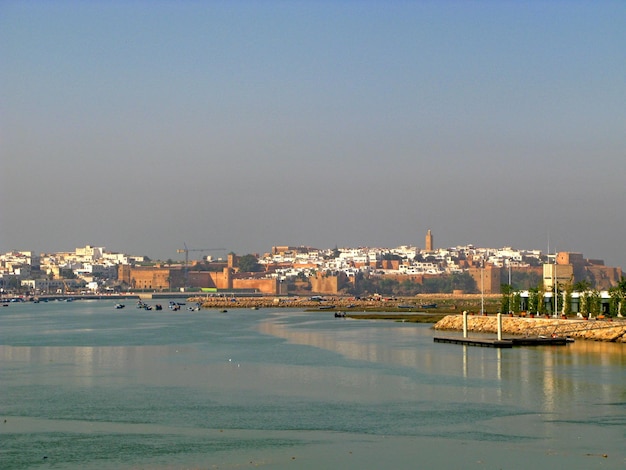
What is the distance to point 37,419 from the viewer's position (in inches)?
829

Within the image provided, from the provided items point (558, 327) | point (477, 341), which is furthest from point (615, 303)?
point (477, 341)

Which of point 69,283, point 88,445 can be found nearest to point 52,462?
point 88,445

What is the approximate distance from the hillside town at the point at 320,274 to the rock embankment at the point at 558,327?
86398mm

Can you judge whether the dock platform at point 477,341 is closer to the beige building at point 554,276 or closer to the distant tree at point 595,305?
the distant tree at point 595,305

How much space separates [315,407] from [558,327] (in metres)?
20.4

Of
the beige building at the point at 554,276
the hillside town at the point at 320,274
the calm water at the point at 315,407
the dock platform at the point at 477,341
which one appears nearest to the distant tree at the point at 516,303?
the beige building at the point at 554,276

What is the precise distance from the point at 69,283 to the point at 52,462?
6075 inches

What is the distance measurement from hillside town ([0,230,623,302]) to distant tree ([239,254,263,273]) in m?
0.16

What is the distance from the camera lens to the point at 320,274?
513 feet

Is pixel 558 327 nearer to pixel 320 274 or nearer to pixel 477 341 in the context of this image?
pixel 477 341

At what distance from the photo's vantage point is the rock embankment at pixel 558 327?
37.9m

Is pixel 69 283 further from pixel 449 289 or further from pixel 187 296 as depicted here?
pixel 449 289

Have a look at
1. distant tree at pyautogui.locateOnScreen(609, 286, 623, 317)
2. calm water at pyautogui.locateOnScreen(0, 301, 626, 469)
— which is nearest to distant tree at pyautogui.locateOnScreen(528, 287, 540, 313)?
distant tree at pyautogui.locateOnScreen(609, 286, 623, 317)

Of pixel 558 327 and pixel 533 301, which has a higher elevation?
pixel 533 301
